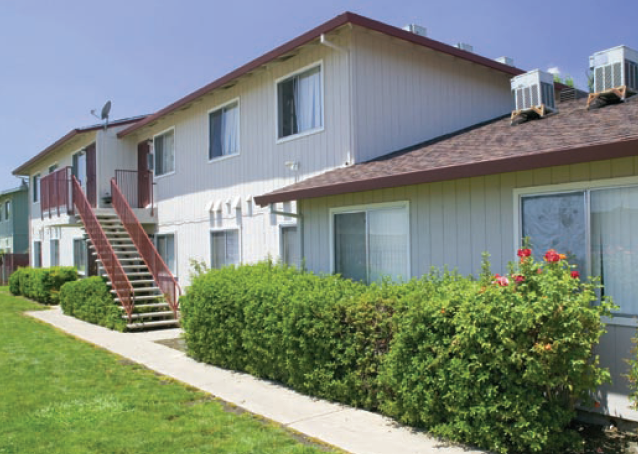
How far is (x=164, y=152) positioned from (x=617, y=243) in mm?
13913

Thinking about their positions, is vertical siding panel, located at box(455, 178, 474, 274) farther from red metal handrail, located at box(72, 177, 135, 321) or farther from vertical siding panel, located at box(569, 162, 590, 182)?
red metal handrail, located at box(72, 177, 135, 321)

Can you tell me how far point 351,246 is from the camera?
936 cm

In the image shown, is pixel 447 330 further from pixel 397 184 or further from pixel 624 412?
pixel 397 184

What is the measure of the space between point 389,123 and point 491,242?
4.21 metres

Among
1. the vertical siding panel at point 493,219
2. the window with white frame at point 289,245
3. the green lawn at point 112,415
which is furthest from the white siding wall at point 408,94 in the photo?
the green lawn at point 112,415

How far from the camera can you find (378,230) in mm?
8836

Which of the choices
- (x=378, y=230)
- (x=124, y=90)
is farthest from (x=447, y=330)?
(x=124, y=90)

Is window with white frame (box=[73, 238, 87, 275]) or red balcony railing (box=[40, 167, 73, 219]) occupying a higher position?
red balcony railing (box=[40, 167, 73, 219])

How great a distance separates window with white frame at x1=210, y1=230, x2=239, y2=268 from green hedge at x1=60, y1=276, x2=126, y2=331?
2572 mm

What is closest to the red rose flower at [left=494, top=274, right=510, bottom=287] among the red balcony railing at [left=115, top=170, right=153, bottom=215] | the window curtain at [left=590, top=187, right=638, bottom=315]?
the window curtain at [left=590, top=187, right=638, bottom=315]

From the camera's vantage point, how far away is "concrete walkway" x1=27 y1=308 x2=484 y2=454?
5.62 metres

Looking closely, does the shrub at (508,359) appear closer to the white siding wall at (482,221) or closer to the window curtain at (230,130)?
the white siding wall at (482,221)

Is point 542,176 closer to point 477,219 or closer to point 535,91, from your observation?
point 477,219

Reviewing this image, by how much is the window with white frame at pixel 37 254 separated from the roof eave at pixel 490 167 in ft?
74.5
